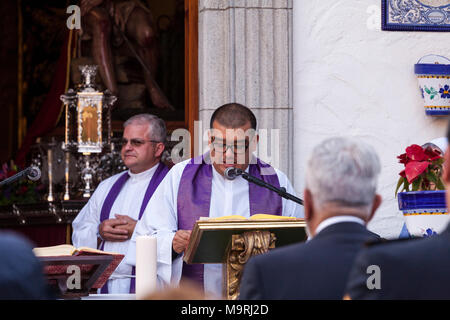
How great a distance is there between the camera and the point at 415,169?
520 centimetres

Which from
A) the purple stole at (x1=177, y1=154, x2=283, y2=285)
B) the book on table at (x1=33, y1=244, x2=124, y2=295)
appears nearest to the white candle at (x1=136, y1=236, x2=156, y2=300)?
the book on table at (x1=33, y1=244, x2=124, y2=295)

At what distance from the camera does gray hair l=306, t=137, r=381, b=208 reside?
9.02 ft

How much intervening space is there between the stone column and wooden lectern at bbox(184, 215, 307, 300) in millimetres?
1954

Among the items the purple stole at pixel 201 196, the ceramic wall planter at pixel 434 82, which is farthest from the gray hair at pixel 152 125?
the ceramic wall planter at pixel 434 82

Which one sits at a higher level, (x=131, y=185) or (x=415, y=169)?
(x=415, y=169)

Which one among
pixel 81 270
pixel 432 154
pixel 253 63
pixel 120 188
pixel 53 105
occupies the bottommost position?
pixel 81 270

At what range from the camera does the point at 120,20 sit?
33.5ft

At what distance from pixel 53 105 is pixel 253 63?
3.70 metres

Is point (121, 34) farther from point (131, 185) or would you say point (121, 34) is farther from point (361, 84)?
point (361, 84)

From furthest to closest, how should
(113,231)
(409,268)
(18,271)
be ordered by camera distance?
Result: (113,231)
(409,268)
(18,271)

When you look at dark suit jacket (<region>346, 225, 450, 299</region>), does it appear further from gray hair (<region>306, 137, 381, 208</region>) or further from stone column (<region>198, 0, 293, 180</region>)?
stone column (<region>198, 0, 293, 180</region>)

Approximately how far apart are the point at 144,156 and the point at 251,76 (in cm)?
94

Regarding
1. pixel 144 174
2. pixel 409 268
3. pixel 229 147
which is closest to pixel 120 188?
pixel 144 174
